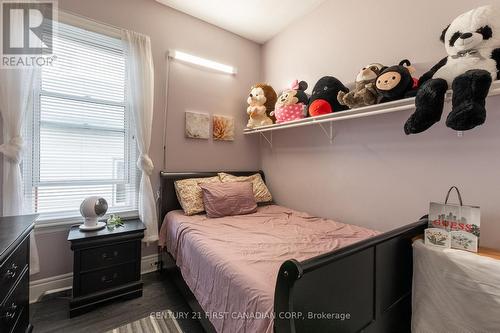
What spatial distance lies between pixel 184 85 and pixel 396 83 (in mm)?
2034

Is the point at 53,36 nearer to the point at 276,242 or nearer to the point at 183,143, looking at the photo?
the point at 183,143

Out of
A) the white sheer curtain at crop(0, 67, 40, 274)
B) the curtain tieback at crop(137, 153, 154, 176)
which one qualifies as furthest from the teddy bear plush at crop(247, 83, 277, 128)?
the white sheer curtain at crop(0, 67, 40, 274)

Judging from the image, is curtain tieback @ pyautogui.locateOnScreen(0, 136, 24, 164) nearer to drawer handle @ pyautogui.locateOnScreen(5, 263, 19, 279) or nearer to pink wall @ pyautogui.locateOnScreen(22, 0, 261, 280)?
pink wall @ pyautogui.locateOnScreen(22, 0, 261, 280)

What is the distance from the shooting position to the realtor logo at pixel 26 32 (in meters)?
1.73

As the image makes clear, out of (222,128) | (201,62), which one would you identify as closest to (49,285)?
(222,128)

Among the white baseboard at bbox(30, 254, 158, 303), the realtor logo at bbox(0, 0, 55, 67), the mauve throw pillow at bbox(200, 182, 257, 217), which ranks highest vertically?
the realtor logo at bbox(0, 0, 55, 67)

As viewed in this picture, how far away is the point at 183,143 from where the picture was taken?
2.56 meters

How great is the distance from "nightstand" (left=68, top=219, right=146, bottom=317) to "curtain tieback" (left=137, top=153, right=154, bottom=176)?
0.55m

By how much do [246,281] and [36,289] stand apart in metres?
1.96

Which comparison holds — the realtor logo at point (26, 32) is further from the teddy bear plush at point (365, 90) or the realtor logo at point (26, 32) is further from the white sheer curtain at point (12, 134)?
the teddy bear plush at point (365, 90)

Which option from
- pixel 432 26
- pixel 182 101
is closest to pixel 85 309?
pixel 182 101

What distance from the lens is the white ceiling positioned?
2.34m

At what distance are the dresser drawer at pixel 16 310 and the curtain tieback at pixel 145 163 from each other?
110 centimetres

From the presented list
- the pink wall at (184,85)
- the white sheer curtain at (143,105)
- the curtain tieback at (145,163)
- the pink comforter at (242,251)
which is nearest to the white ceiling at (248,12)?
the pink wall at (184,85)
